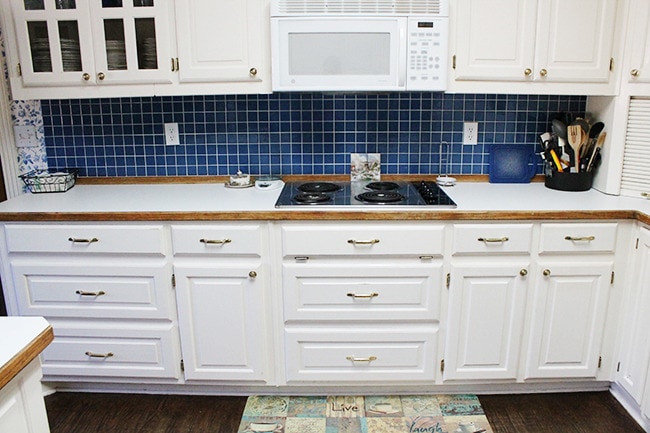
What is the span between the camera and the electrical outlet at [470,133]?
99.1 inches

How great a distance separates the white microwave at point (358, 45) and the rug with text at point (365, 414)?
4.46 ft

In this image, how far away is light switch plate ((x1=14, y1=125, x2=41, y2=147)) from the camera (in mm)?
2502

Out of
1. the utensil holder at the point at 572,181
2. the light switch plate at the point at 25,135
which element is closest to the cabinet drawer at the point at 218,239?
the light switch plate at the point at 25,135

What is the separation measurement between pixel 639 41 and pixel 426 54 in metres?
0.88

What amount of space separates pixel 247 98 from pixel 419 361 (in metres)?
1.49

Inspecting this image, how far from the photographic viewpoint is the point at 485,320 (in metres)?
2.11

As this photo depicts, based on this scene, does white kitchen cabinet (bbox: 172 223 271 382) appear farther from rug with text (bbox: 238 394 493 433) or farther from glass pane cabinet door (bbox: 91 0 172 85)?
glass pane cabinet door (bbox: 91 0 172 85)

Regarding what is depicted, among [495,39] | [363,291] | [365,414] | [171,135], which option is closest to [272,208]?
[363,291]

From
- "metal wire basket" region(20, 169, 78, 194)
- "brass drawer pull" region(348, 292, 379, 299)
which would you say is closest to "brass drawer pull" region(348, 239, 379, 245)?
"brass drawer pull" region(348, 292, 379, 299)

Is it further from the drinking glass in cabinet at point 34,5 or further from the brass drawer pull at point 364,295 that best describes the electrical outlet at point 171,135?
the brass drawer pull at point 364,295

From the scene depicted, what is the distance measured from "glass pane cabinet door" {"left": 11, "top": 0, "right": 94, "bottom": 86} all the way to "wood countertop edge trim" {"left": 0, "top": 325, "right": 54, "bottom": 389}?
1497mm

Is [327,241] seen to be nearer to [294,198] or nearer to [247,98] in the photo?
[294,198]

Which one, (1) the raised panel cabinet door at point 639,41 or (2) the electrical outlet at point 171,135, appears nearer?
(1) the raised panel cabinet door at point 639,41

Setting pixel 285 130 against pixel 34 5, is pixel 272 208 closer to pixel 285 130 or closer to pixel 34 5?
pixel 285 130
